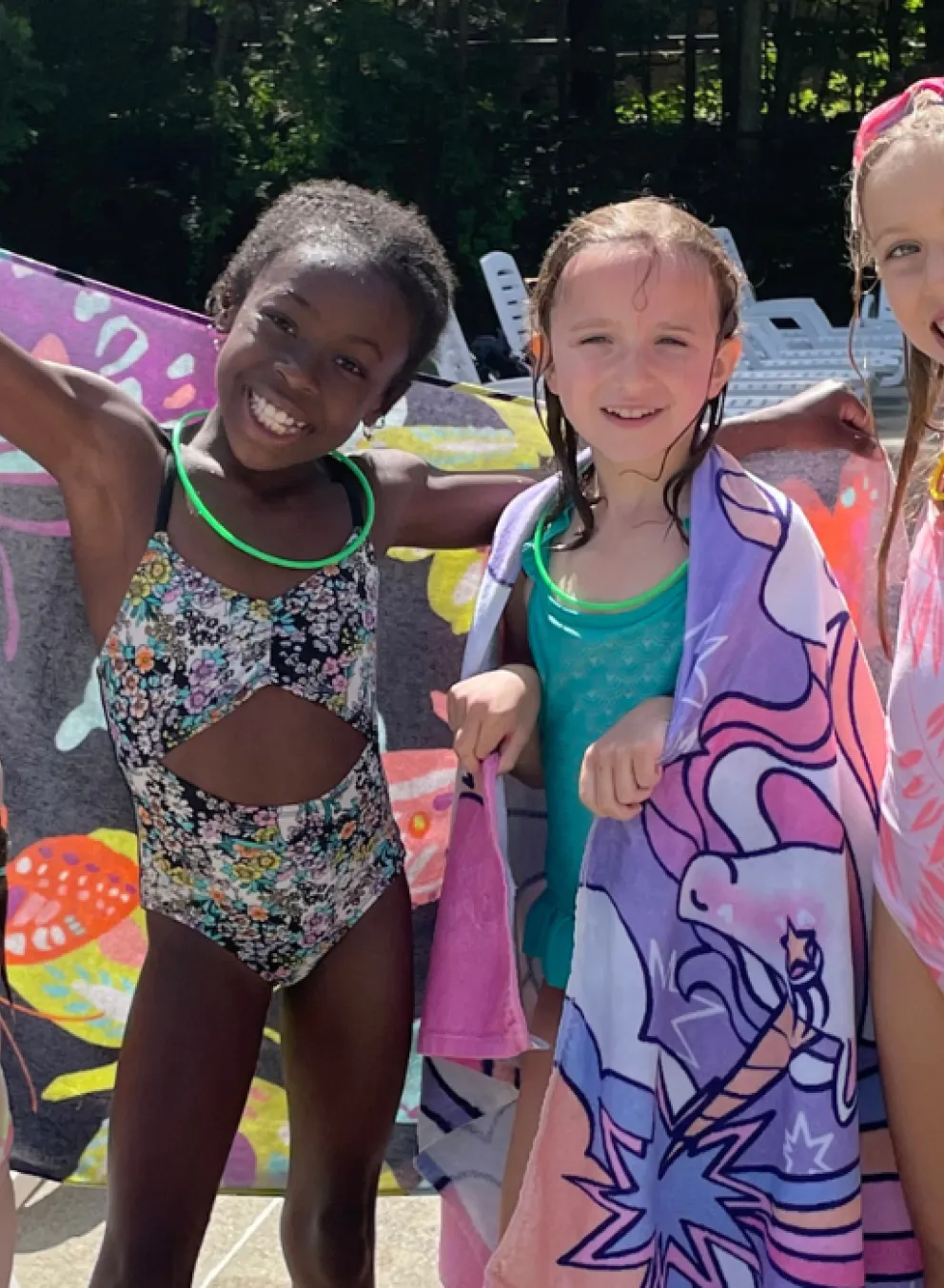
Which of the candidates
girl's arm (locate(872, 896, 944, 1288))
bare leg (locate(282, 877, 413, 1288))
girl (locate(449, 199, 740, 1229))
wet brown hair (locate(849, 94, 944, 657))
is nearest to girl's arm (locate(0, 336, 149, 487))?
girl (locate(449, 199, 740, 1229))

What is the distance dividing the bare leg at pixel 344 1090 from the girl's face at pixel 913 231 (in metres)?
1.10

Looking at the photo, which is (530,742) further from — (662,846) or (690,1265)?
(690,1265)

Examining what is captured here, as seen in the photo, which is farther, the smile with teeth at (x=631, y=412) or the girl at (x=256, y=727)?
the girl at (x=256, y=727)

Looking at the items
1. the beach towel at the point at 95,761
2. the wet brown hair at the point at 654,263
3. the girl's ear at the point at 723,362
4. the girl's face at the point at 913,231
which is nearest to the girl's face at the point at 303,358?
the wet brown hair at the point at 654,263

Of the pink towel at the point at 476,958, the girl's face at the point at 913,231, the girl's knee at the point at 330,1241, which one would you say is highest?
the girl's face at the point at 913,231

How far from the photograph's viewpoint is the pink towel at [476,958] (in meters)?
2.02

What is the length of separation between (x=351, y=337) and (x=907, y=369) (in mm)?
757

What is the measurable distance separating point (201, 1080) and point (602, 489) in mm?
976

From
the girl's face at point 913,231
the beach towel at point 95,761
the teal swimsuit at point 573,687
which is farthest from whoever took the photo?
the beach towel at point 95,761

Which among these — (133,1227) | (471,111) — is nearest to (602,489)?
(133,1227)

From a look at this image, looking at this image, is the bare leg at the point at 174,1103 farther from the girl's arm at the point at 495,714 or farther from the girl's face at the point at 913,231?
the girl's face at the point at 913,231

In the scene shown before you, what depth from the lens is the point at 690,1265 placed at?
6.37 ft

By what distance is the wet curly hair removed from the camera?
2152mm

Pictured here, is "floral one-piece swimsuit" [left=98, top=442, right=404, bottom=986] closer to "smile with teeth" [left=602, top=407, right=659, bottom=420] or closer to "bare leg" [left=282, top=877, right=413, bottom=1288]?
"bare leg" [left=282, top=877, right=413, bottom=1288]
